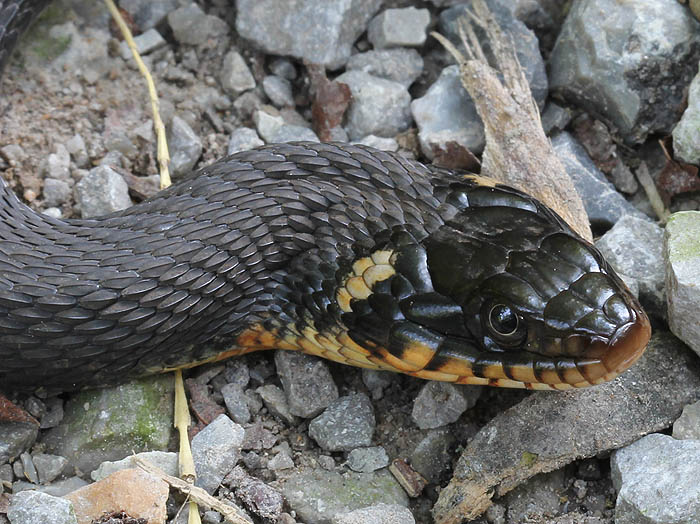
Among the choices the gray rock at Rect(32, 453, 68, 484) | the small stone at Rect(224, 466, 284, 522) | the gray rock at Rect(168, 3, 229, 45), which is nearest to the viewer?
the small stone at Rect(224, 466, 284, 522)

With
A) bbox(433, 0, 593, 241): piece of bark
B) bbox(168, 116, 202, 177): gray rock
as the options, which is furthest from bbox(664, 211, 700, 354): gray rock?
bbox(168, 116, 202, 177): gray rock

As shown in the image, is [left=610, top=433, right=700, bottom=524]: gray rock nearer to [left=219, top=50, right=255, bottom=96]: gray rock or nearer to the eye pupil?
the eye pupil

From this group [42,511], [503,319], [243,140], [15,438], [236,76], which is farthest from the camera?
[236,76]

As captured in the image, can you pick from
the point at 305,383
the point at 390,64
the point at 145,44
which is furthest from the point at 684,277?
the point at 145,44

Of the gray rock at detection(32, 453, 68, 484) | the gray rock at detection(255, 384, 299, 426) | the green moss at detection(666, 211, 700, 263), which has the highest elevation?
the green moss at detection(666, 211, 700, 263)

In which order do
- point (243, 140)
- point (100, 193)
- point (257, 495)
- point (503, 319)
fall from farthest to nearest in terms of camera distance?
point (243, 140) < point (100, 193) < point (257, 495) < point (503, 319)

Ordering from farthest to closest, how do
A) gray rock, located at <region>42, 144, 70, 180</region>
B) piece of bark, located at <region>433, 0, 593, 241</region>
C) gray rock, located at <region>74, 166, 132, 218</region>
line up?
gray rock, located at <region>42, 144, 70, 180</region>
gray rock, located at <region>74, 166, 132, 218</region>
piece of bark, located at <region>433, 0, 593, 241</region>

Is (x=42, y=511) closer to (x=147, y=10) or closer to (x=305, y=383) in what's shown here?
(x=305, y=383)

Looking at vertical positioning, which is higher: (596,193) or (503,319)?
(503,319)

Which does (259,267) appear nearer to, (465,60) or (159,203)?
(159,203)
